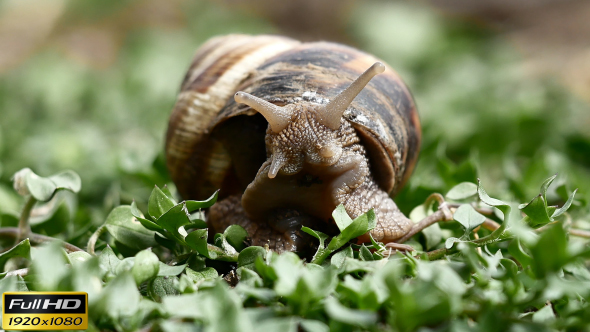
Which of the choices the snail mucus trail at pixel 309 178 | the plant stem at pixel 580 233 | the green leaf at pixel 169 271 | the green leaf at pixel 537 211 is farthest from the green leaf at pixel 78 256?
the plant stem at pixel 580 233

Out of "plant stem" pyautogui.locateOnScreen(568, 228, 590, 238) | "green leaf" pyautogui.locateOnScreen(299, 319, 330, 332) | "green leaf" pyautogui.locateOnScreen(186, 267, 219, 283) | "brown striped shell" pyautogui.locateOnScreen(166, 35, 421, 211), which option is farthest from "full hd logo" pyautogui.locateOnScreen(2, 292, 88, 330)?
"plant stem" pyautogui.locateOnScreen(568, 228, 590, 238)

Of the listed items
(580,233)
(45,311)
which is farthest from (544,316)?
(45,311)

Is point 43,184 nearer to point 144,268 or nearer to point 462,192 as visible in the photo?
point 144,268

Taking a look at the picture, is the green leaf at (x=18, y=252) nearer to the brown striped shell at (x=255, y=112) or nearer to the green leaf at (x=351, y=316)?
the brown striped shell at (x=255, y=112)

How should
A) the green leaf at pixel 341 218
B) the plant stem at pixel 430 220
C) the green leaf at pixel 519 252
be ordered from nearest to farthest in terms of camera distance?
the green leaf at pixel 519 252 < the green leaf at pixel 341 218 < the plant stem at pixel 430 220

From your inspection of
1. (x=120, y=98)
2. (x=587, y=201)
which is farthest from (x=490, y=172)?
(x=120, y=98)

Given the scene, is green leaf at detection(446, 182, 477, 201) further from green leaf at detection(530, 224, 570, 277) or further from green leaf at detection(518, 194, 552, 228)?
green leaf at detection(530, 224, 570, 277)

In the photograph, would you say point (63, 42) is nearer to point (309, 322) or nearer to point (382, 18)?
point (382, 18)
